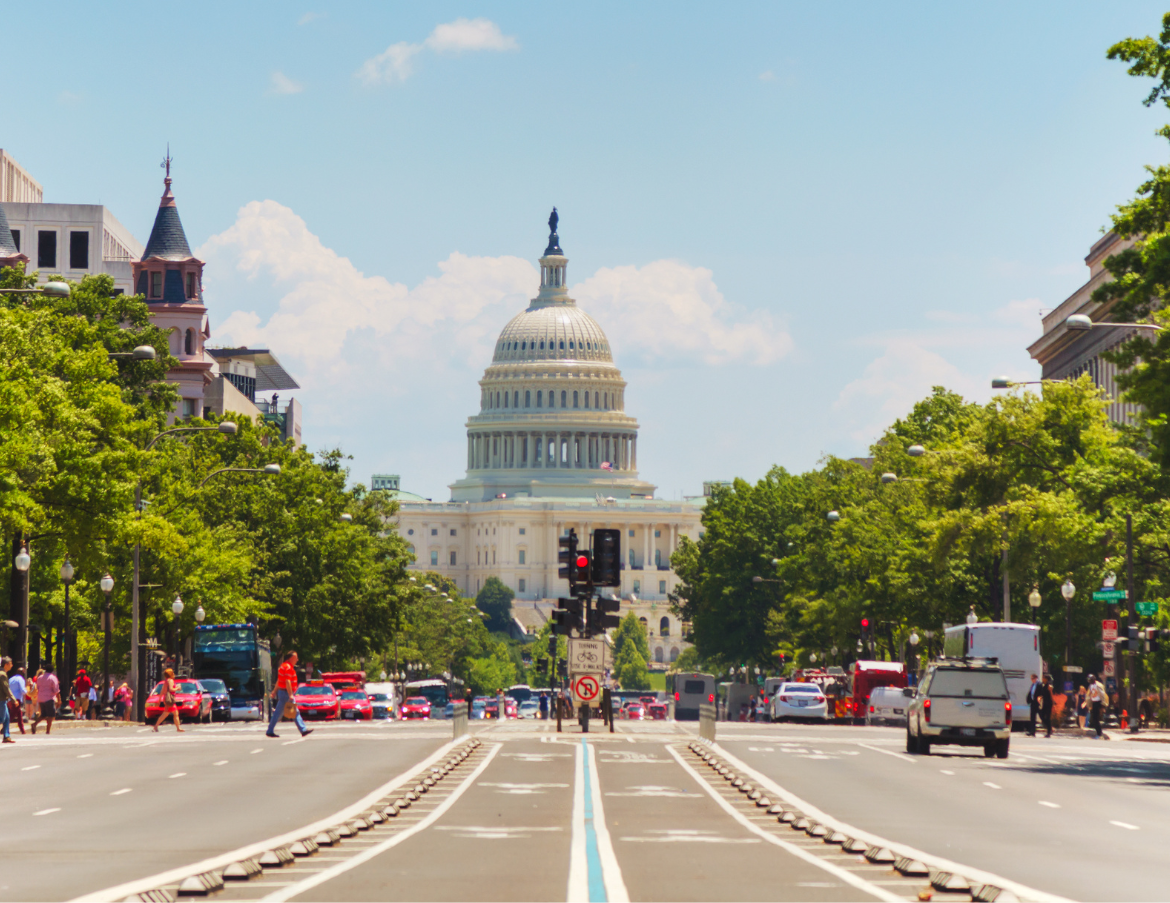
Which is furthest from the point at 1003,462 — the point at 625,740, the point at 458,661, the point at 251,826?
the point at 458,661

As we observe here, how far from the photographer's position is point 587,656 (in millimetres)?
46344

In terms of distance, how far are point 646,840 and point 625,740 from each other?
85.6 ft

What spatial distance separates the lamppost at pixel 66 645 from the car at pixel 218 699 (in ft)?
16.1

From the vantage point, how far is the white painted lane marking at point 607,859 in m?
14.9

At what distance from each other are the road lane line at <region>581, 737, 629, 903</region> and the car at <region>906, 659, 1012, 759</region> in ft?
41.6

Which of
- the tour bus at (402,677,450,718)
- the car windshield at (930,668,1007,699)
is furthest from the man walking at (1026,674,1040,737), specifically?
the tour bus at (402,677,450,718)

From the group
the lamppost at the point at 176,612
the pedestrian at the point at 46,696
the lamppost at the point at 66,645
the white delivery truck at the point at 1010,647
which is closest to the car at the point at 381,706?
the lamppost at the point at 176,612

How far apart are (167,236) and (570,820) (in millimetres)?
94312

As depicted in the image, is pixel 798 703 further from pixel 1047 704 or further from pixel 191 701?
pixel 191 701

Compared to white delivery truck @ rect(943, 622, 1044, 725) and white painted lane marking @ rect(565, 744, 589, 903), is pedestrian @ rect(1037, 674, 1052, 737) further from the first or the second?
white painted lane marking @ rect(565, 744, 589, 903)

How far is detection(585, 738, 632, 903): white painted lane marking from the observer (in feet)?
48.7

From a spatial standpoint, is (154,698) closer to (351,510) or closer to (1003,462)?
(1003,462)

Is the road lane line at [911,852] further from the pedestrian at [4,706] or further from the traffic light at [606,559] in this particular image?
the pedestrian at [4,706]

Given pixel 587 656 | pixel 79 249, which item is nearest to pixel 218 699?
pixel 587 656
